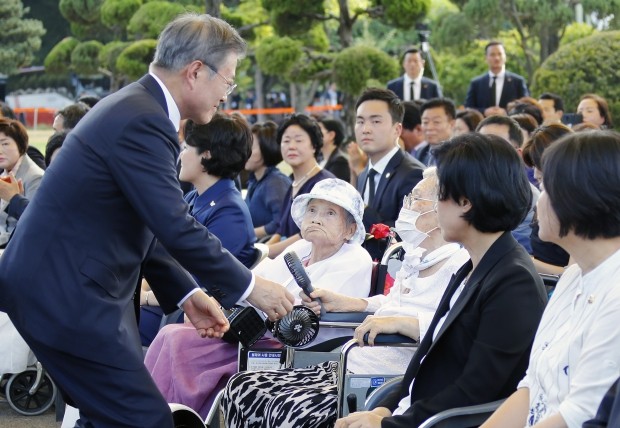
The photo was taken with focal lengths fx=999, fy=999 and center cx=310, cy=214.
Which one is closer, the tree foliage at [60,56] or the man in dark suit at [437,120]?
the man in dark suit at [437,120]

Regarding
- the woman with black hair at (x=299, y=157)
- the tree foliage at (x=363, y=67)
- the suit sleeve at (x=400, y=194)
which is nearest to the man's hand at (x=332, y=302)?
the suit sleeve at (x=400, y=194)

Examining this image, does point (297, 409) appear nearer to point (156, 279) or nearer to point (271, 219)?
point (156, 279)

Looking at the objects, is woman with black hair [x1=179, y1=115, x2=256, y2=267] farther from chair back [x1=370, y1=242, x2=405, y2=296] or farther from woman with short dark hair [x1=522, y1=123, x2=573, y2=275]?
woman with short dark hair [x1=522, y1=123, x2=573, y2=275]

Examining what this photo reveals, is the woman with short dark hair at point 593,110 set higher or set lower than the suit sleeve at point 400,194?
lower

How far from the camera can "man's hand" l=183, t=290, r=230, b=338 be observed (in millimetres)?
3422

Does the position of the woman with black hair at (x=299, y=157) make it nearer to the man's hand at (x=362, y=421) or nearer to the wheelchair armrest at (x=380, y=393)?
the wheelchair armrest at (x=380, y=393)

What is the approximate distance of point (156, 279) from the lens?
3.42m

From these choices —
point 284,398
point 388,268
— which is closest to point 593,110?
point 388,268

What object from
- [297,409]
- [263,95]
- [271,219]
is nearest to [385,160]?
[271,219]

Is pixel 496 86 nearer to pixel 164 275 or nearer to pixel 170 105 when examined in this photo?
pixel 164 275

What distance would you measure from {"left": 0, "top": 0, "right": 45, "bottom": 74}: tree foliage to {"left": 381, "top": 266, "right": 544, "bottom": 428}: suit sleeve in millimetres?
22682

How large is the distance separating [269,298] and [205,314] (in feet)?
1.10

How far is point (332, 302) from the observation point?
13.4ft

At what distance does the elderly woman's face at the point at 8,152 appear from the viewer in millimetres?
6609
